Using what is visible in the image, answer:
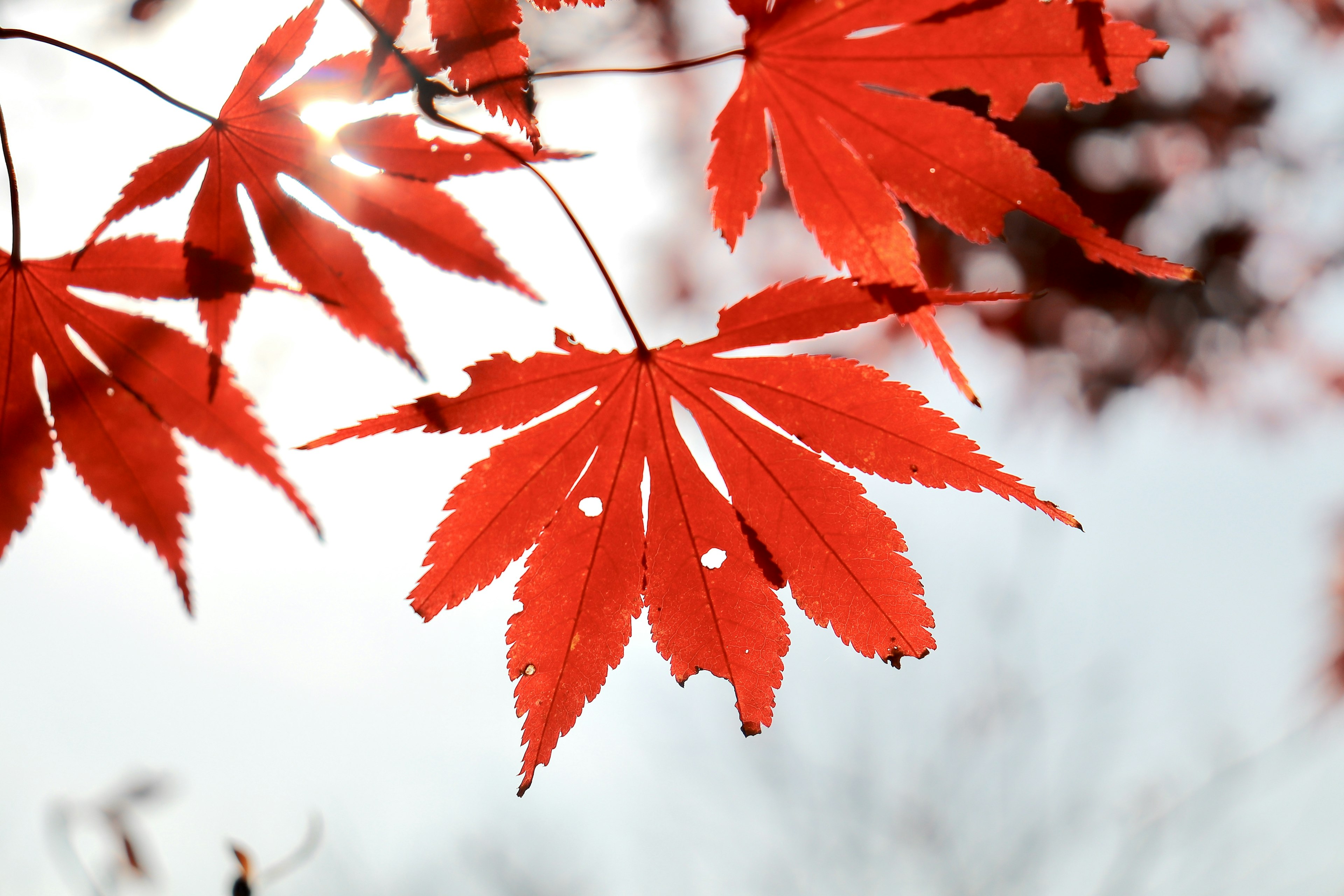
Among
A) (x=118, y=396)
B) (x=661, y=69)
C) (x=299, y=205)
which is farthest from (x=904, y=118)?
(x=118, y=396)

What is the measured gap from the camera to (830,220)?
30.8 inches

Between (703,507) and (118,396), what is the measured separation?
30.0 inches

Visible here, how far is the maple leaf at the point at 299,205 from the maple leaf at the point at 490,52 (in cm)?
6

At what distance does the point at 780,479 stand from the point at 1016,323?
357 cm

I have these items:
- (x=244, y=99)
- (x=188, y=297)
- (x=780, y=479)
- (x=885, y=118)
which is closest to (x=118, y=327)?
(x=188, y=297)

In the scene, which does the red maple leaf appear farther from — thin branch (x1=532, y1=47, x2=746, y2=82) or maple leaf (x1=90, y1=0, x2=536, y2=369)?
maple leaf (x1=90, y1=0, x2=536, y2=369)

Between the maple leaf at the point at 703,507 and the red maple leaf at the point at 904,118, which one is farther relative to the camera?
the maple leaf at the point at 703,507

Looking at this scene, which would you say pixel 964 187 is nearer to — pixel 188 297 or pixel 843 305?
pixel 843 305

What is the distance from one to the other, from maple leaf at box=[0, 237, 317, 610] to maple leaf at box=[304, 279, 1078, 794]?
25 centimetres

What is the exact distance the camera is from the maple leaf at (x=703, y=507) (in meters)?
0.80

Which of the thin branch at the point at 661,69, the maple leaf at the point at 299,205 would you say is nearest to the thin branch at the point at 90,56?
the maple leaf at the point at 299,205

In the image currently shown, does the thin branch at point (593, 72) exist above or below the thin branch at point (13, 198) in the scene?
above

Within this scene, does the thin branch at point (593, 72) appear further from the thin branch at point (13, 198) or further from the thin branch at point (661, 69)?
the thin branch at point (13, 198)

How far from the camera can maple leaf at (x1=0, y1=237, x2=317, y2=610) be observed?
34.9 inches
